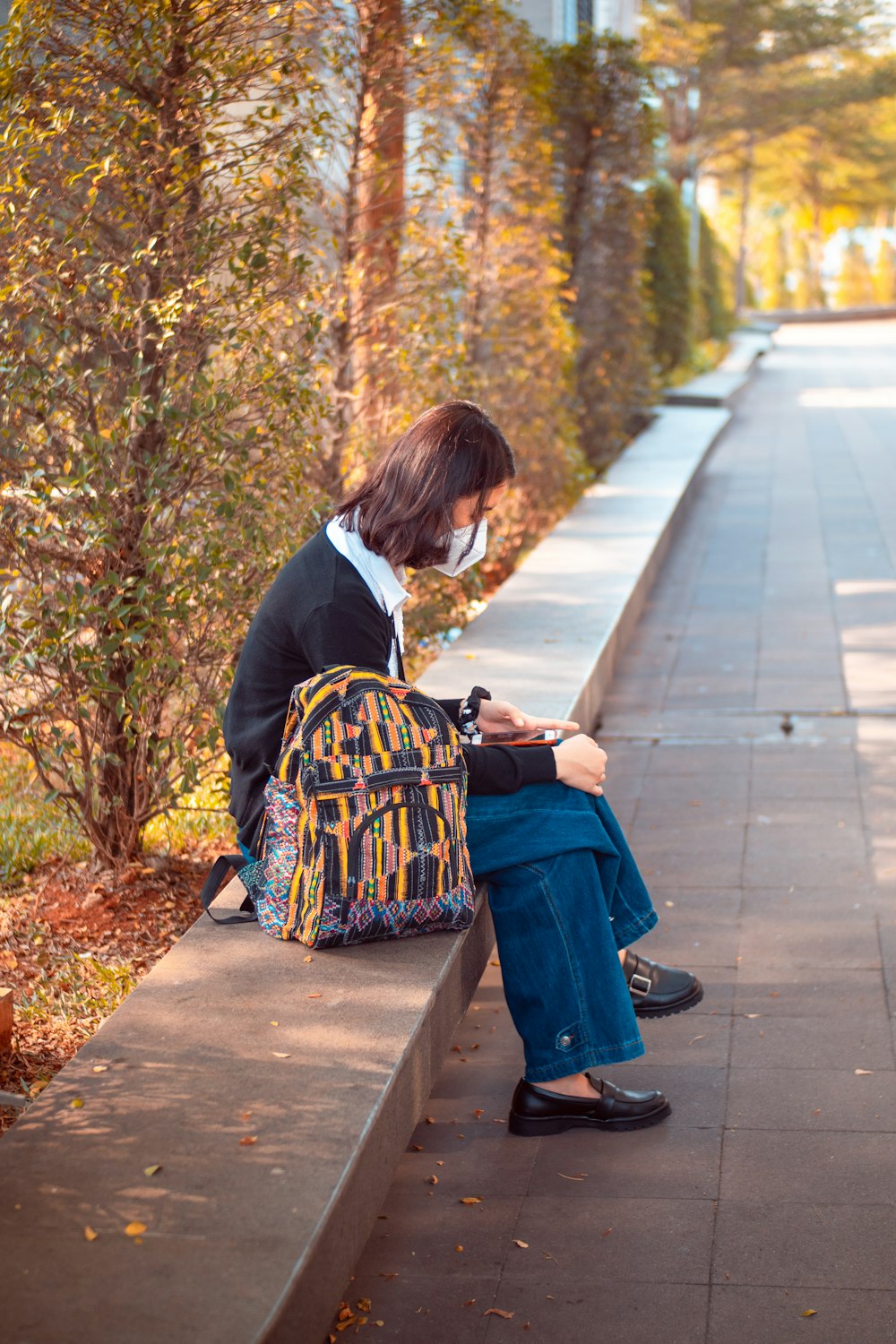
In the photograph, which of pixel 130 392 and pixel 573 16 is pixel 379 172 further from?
pixel 573 16

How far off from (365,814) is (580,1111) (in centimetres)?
88

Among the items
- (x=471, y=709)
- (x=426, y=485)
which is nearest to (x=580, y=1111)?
(x=471, y=709)

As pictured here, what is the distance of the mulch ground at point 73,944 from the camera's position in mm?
3268

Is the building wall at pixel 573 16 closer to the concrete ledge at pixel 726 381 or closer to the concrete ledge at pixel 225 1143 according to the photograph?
the concrete ledge at pixel 726 381

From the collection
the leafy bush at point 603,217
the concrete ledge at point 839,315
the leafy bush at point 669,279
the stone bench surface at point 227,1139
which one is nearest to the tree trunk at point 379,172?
the stone bench surface at point 227,1139

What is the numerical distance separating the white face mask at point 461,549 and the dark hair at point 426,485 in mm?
27

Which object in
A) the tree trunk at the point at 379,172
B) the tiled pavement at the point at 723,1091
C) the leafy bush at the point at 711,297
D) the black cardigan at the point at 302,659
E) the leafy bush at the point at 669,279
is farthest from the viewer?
the leafy bush at the point at 711,297

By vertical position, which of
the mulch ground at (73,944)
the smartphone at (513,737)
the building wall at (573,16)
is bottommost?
the mulch ground at (73,944)

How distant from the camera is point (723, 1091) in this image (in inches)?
129

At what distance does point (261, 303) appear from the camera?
13.1 ft

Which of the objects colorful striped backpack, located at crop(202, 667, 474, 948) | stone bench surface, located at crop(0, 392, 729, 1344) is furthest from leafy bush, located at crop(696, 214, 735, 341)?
stone bench surface, located at crop(0, 392, 729, 1344)

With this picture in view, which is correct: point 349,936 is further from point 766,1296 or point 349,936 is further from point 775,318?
point 775,318

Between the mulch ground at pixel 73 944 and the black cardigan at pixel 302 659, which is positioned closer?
the black cardigan at pixel 302 659

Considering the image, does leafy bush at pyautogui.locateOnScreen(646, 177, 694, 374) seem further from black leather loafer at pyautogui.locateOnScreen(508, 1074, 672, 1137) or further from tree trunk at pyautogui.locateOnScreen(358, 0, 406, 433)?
black leather loafer at pyautogui.locateOnScreen(508, 1074, 672, 1137)
